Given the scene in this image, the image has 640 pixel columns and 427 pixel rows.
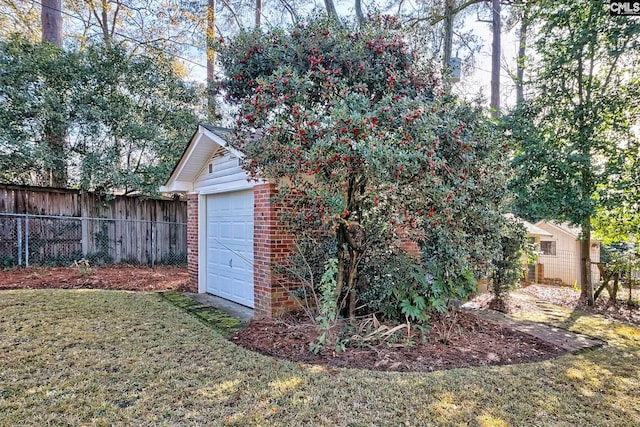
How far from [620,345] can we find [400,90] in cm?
442

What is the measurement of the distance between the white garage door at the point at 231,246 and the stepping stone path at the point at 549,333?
403cm

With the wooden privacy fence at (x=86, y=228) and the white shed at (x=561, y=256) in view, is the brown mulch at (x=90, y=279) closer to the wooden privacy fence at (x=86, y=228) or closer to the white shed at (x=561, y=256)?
the wooden privacy fence at (x=86, y=228)

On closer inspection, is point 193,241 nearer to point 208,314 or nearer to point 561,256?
point 208,314

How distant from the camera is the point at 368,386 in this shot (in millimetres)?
3326

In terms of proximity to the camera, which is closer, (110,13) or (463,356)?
(463,356)

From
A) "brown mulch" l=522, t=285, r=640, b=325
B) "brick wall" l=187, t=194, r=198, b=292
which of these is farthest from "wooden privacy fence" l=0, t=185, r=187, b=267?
"brown mulch" l=522, t=285, r=640, b=325

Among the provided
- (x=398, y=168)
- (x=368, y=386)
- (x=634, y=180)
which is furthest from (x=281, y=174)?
(x=634, y=180)

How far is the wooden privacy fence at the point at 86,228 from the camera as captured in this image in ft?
30.1

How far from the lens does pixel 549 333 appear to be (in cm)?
531

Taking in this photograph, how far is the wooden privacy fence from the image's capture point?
918 cm

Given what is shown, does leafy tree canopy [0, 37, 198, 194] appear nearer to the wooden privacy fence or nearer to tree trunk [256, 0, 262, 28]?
the wooden privacy fence

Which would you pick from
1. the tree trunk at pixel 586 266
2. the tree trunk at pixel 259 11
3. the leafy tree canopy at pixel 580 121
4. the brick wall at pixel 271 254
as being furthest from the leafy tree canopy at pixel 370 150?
the tree trunk at pixel 259 11

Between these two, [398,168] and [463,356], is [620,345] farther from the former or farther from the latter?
[398,168]

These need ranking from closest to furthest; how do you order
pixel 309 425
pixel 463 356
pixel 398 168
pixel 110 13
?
pixel 309 425 < pixel 398 168 < pixel 463 356 < pixel 110 13
